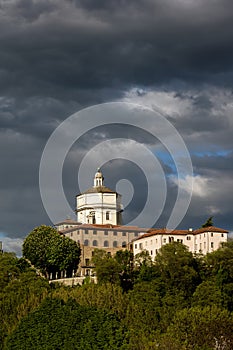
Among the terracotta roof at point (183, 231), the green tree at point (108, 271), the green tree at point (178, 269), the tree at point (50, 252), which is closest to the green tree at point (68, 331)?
the green tree at point (178, 269)

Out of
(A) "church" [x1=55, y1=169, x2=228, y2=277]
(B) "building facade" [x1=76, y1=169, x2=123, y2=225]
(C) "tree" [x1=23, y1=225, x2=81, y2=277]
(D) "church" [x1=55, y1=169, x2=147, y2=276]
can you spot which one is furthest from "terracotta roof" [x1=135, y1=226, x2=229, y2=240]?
(B) "building facade" [x1=76, y1=169, x2=123, y2=225]

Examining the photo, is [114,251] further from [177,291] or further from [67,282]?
[177,291]

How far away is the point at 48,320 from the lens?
231 feet

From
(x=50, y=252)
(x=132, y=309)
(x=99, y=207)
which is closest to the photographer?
(x=132, y=309)

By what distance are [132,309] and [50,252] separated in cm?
5529

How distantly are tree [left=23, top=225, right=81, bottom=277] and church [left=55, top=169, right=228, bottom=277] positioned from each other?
2805 mm

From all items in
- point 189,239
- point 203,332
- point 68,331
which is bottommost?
point 203,332

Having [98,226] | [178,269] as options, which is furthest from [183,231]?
[178,269]

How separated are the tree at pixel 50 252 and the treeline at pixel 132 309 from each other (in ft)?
54.2

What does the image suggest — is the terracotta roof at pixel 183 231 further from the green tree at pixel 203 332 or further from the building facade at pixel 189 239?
the green tree at pixel 203 332

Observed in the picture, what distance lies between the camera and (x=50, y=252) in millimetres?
134000

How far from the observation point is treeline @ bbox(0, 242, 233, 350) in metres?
67.2

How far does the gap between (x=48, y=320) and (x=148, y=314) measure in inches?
525

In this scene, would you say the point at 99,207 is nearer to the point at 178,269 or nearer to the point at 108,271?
the point at 108,271
